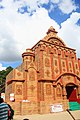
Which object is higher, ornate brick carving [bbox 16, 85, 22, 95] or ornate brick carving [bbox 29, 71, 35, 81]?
ornate brick carving [bbox 29, 71, 35, 81]

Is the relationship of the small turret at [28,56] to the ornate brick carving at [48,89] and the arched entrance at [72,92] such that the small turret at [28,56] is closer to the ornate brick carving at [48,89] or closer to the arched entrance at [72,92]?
the ornate brick carving at [48,89]

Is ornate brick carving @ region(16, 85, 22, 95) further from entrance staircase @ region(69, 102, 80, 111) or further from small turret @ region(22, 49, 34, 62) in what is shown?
entrance staircase @ region(69, 102, 80, 111)

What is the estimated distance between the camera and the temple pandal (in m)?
22.5

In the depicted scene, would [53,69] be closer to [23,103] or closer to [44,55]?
[44,55]

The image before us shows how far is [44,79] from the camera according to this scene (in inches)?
950

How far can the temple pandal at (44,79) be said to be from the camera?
2248 cm

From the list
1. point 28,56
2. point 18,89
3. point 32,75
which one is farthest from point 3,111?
point 28,56

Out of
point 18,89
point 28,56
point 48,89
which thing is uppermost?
point 28,56

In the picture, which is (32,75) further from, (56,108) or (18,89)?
(56,108)

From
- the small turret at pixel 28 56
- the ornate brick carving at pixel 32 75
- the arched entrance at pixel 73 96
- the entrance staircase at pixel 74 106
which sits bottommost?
the entrance staircase at pixel 74 106

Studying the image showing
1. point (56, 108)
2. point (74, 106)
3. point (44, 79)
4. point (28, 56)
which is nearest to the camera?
point (56, 108)

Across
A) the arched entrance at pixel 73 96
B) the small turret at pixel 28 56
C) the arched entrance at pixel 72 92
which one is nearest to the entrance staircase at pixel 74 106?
the arched entrance at pixel 73 96

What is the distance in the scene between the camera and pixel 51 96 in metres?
24.2

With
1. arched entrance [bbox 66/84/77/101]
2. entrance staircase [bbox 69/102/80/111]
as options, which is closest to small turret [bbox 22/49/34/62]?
arched entrance [bbox 66/84/77/101]
